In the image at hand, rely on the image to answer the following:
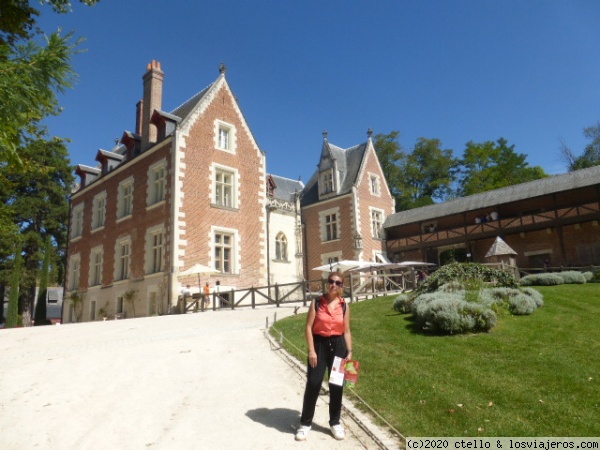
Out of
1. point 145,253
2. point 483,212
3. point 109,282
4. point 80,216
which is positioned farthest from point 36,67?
point 483,212

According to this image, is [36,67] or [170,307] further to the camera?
[170,307]

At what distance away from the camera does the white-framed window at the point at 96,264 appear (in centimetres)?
2339

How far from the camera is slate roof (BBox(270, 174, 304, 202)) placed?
29361 millimetres

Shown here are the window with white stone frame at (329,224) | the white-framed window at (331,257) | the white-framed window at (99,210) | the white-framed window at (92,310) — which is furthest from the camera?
the window with white stone frame at (329,224)

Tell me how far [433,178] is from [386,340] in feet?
116

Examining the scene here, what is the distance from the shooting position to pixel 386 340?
7.98m

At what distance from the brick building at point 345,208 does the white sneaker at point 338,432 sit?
22.1m

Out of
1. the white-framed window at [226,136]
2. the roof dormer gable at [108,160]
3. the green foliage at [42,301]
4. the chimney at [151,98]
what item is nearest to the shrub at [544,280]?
the white-framed window at [226,136]

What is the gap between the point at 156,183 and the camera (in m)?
20.5

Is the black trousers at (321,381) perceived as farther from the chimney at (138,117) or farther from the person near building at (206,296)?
the chimney at (138,117)

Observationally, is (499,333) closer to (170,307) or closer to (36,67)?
(36,67)

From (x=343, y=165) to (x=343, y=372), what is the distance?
1044 inches

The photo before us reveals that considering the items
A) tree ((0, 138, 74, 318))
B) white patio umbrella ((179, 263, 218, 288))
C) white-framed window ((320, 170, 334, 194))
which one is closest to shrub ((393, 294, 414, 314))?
white patio umbrella ((179, 263, 218, 288))

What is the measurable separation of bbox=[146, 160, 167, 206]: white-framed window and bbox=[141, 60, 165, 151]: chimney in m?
2.06
